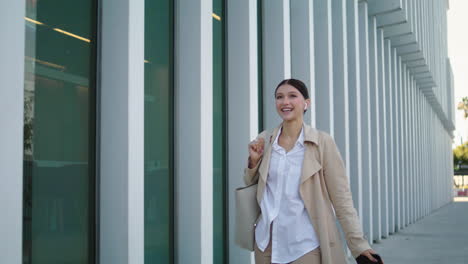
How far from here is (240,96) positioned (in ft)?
23.8

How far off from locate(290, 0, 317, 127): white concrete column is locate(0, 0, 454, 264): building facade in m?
0.02

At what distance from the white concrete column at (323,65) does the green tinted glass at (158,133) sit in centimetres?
467

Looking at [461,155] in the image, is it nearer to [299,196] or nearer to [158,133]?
[158,133]

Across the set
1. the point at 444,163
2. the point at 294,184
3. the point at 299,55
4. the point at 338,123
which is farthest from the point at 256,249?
the point at 444,163

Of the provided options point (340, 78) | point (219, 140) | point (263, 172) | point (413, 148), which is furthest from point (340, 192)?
point (413, 148)

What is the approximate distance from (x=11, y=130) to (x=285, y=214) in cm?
214

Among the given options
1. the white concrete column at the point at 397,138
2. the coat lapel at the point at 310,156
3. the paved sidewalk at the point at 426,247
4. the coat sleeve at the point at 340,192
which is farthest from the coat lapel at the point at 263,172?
the white concrete column at the point at 397,138

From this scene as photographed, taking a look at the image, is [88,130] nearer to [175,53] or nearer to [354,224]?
[175,53]

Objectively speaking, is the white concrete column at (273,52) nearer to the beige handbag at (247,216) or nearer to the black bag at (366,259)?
the beige handbag at (247,216)

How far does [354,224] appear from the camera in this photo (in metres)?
3.44

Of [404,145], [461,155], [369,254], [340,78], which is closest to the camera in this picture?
[369,254]

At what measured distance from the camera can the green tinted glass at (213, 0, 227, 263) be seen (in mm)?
7078

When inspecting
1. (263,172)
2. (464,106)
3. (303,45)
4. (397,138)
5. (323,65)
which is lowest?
(263,172)

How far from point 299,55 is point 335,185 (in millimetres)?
6282
